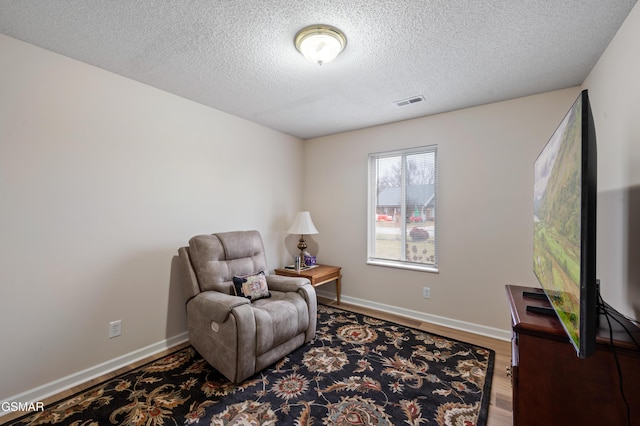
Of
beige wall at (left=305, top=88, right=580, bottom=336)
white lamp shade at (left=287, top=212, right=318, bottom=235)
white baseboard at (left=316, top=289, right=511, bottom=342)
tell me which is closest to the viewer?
beige wall at (left=305, top=88, right=580, bottom=336)

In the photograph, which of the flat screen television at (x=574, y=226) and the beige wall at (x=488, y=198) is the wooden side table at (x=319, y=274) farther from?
the flat screen television at (x=574, y=226)

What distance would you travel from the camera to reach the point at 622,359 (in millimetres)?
1083

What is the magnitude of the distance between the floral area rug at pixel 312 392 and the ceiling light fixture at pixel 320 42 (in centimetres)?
234

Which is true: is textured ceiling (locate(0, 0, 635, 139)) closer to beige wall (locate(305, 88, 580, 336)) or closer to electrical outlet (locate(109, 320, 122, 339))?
beige wall (locate(305, 88, 580, 336))

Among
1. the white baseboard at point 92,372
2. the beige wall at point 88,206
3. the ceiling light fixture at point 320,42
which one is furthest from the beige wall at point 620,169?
the white baseboard at point 92,372

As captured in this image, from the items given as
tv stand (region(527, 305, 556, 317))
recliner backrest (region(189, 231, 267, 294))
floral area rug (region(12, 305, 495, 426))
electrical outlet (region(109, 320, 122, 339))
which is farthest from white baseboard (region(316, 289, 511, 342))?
electrical outlet (region(109, 320, 122, 339))

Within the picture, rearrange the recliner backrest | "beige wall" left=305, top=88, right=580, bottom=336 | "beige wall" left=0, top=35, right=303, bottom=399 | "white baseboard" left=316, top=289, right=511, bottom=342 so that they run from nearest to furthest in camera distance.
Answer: "beige wall" left=0, top=35, right=303, bottom=399
the recliner backrest
"beige wall" left=305, top=88, right=580, bottom=336
"white baseboard" left=316, top=289, right=511, bottom=342

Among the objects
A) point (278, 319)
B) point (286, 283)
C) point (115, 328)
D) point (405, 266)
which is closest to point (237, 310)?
point (278, 319)

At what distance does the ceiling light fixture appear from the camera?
5.65 ft

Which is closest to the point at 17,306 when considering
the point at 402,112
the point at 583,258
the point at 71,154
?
the point at 71,154

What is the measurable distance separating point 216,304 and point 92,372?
1.10m

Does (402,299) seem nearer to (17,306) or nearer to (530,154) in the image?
(530,154)

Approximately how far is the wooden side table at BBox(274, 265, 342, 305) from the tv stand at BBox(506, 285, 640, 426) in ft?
7.39

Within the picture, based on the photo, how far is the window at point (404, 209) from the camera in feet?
10.8
